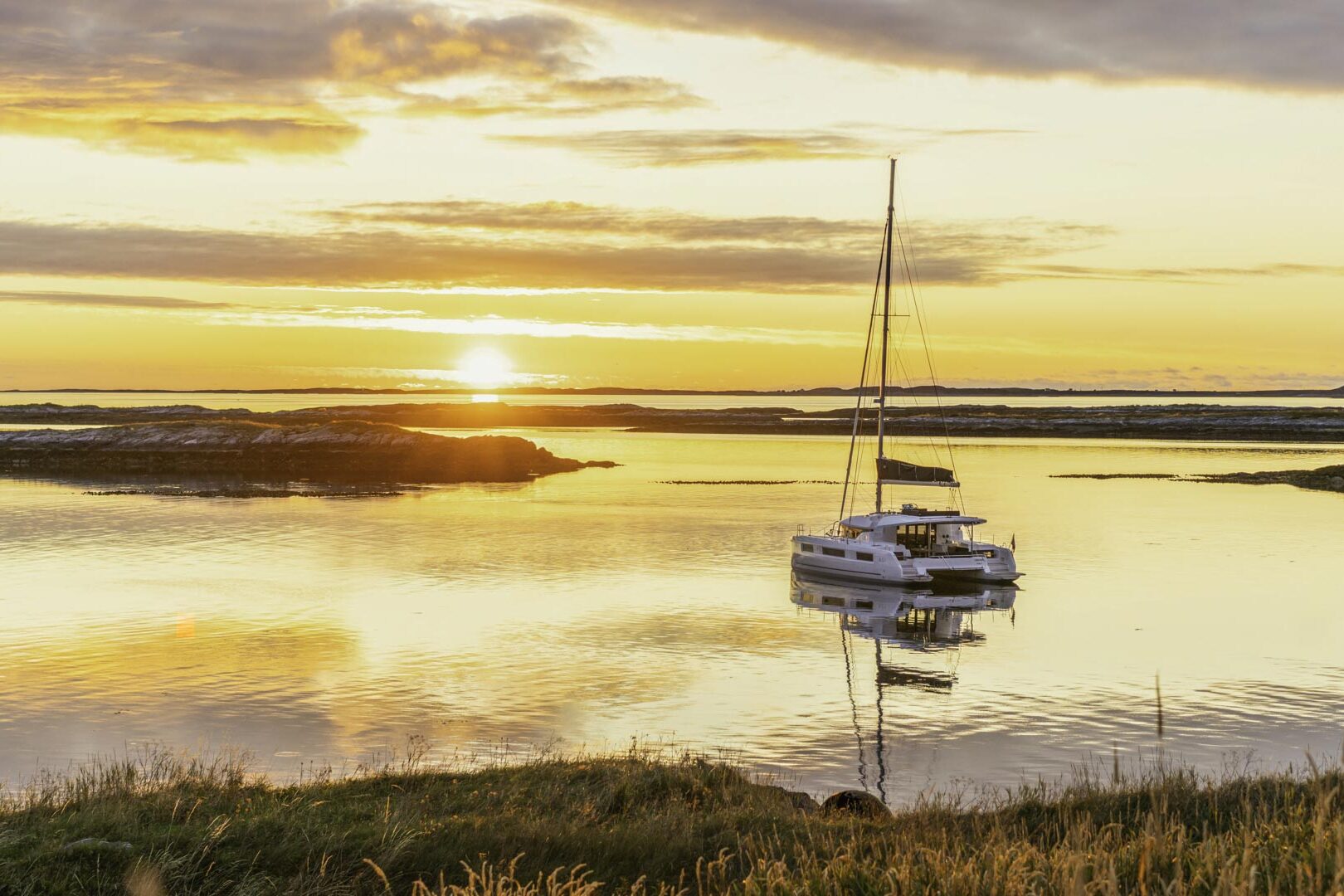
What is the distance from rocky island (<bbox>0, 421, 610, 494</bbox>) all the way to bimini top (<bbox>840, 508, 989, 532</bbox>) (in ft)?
167

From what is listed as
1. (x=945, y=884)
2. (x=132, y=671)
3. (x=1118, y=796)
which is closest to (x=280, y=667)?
(x=132, y=671)

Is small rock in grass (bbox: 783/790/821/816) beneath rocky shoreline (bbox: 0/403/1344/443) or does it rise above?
above

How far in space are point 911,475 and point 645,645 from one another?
74.5 ft

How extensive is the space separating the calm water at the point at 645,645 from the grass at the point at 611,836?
4044 millimetres

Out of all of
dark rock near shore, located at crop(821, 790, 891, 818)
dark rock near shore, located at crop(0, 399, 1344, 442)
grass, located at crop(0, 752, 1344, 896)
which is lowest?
dark rock near shore, located at crop(0, 399, 1344, 442)

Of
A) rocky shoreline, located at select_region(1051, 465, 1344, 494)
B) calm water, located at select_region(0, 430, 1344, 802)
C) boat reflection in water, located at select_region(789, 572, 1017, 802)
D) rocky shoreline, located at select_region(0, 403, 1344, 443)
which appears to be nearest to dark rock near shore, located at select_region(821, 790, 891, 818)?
boat reflection in water, located at select_region(789, 572, 1017, 802)

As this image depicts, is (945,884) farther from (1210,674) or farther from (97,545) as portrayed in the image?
(97,545)

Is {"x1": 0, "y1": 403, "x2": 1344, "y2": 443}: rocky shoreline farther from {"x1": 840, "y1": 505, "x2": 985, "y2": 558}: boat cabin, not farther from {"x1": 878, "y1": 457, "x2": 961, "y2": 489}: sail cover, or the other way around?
{"x1": 840, "y1": 505, "x2": 985, "y2": 558}: boat cabin

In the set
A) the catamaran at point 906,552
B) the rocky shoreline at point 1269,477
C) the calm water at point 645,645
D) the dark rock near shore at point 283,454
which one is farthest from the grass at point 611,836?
the dark rock near shore at point 283,454

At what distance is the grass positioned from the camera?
760 cm

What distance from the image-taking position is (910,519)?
44.2 metres

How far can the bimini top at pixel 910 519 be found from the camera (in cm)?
4422

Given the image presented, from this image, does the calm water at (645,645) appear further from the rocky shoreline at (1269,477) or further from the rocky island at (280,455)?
the rocky island at (280,455)

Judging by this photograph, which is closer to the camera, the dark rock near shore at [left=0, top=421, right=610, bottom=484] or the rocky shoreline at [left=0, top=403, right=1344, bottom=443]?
the dark rock near shore at [left=0, top=421, right=610, bottom=484]
